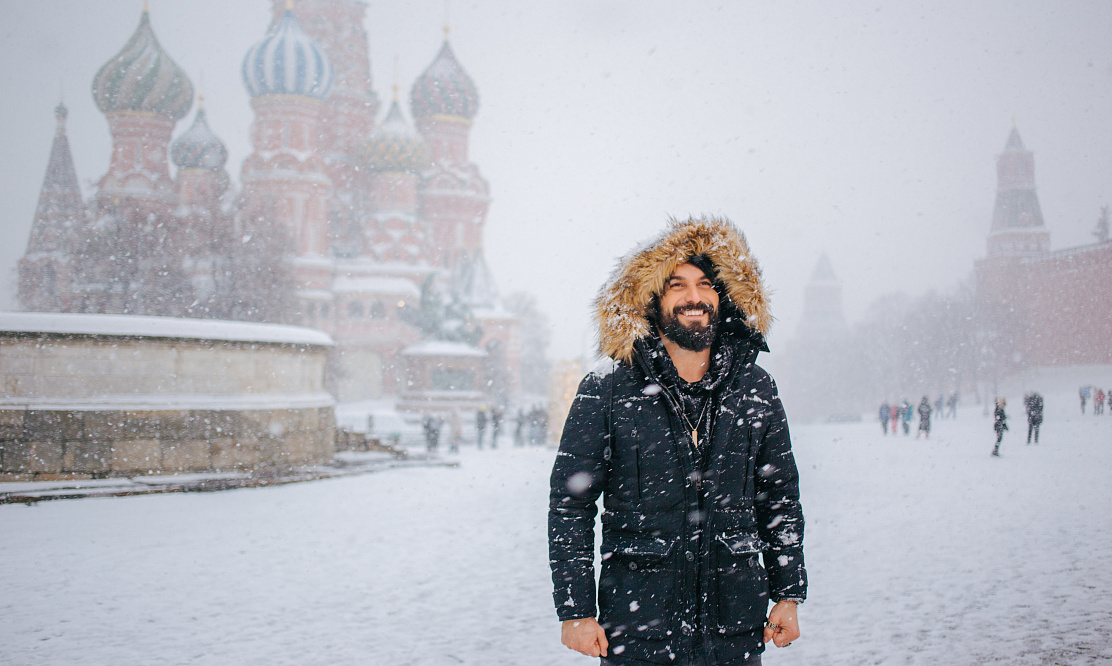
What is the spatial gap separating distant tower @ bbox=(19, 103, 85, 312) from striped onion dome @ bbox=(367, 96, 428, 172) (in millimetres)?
13587

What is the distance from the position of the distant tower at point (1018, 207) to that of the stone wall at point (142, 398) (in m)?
8.80

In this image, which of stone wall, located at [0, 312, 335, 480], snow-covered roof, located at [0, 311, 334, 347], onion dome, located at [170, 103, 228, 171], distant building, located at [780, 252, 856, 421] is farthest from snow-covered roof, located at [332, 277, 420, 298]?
snow-covered roof, located at [0, 311, 334, 347]

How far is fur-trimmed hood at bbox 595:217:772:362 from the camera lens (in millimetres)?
2354

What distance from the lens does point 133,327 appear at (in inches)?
360

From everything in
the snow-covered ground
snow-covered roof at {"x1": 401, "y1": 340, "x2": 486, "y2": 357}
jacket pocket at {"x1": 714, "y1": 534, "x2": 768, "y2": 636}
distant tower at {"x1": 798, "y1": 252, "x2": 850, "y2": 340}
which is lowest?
the snow-covered ground

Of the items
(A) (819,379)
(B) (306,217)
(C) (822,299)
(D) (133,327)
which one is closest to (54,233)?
(B) (306,217)

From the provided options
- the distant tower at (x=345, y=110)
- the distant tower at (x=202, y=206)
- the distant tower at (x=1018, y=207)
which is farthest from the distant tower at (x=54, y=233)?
the distant tower at (x=1018, y=207)

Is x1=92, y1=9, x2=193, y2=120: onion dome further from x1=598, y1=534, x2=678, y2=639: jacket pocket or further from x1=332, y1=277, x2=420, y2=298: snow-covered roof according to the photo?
x1=598, y1=534, x2=678, y2=639: jacket pocket

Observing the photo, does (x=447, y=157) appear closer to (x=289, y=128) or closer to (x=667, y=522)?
(x=289, y=128)

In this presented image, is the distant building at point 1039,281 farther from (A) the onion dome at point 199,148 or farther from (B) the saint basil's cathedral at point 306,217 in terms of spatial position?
(A) the onion dome at point 199,148

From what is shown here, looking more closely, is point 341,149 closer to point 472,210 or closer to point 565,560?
point 472,210

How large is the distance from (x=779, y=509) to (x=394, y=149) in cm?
4353

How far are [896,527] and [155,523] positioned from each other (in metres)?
5.86

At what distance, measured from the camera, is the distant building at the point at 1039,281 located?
895 cm
